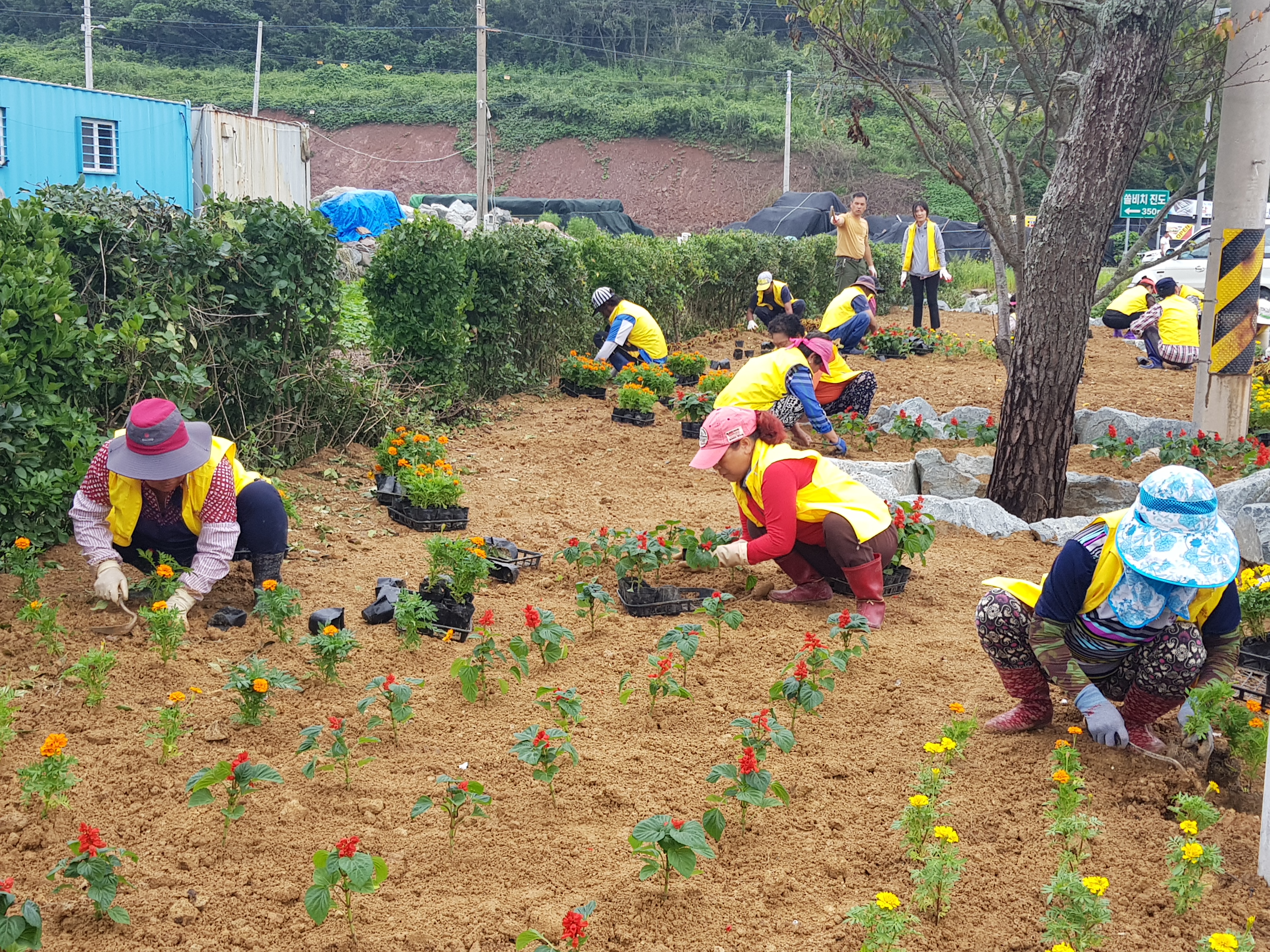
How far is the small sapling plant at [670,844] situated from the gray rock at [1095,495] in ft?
17.6

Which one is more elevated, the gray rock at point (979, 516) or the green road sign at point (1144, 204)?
the green road sign at point (1144, 204)

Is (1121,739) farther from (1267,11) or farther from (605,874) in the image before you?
(1267,11)

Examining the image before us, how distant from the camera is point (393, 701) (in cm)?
353

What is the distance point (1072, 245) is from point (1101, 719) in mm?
3785

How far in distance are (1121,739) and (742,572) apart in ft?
7.87

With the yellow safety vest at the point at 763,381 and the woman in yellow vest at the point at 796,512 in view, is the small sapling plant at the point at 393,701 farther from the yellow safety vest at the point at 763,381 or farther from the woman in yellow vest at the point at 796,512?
the yellow safety vest at the point at 763,381

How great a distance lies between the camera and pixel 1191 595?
3049 mm

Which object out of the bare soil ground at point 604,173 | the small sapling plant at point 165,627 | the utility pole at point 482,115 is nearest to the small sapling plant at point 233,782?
the small sapling plant at point 165,627

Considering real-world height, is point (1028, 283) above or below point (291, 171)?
below

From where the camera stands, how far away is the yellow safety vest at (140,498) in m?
4.41

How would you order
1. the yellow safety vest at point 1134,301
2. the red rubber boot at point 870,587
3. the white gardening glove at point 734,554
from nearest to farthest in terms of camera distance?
1. the red rubber boot at point 870,587
2. the white gardening glove at point 734,554
3. the yellow safety vest at point 1134,301

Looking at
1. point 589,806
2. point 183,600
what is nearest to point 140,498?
point 183,600

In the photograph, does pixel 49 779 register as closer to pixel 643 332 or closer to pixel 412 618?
pixel 412 618

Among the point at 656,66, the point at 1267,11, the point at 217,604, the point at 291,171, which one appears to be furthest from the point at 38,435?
the point at 656,66
